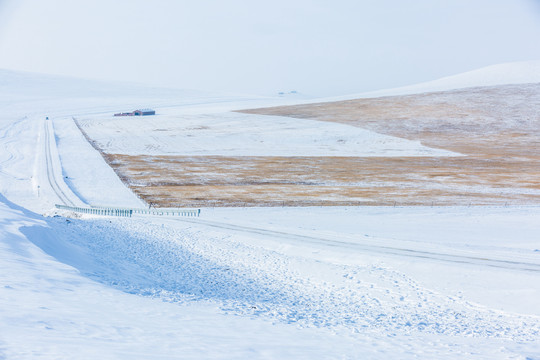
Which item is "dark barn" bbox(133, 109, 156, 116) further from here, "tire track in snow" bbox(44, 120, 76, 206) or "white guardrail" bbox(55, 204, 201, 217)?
"white guardrail" bbox(55, 204, 201, 217)

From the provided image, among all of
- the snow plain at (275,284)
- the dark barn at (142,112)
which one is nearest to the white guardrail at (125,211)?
the snow plain at (275,284)

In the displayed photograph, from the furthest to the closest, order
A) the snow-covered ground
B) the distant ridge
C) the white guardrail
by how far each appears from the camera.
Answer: the distant ridge
the snow-covered ground
the white guardrail

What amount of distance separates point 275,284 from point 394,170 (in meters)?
35.8

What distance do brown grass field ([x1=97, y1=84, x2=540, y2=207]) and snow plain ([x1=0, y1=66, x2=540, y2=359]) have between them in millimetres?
5346

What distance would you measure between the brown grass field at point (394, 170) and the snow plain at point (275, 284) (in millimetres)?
5346

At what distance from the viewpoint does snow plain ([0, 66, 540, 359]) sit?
34.6ft

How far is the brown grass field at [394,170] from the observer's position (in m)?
37.8

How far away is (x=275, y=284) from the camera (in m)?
18.1

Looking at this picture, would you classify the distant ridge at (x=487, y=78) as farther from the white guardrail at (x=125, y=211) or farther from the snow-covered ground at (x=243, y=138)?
the white guardrail at (x=125, y=211)

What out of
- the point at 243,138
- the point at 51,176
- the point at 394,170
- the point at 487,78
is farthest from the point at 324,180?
the point at 487,78

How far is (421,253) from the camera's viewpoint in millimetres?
22234

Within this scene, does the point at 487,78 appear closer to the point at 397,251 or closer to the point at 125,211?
the point at 125,211

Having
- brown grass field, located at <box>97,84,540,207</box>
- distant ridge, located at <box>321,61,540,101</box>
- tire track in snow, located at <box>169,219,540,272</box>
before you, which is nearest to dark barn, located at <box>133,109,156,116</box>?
brown grass field, located at <box>97,84,540,207</box>

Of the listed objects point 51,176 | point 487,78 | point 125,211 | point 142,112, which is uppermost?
point 487,78
